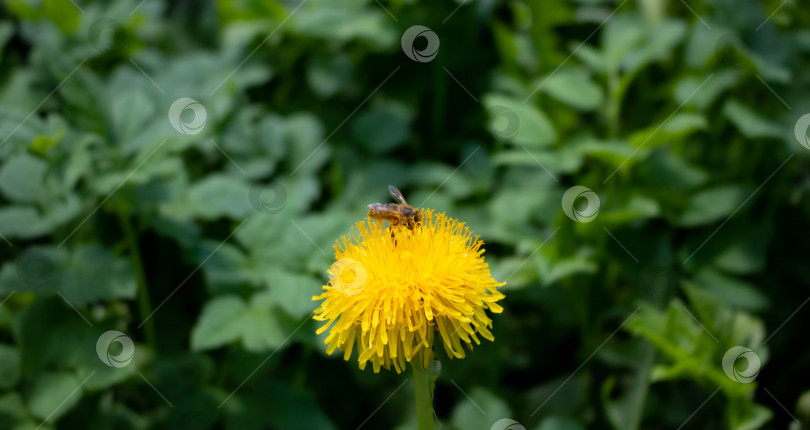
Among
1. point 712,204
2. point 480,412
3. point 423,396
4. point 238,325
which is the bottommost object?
point 423,396

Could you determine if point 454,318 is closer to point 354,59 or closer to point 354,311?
point 354,311

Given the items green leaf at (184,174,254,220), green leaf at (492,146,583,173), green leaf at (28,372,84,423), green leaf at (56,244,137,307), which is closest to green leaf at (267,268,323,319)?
green leaf at (184,174,254,220)

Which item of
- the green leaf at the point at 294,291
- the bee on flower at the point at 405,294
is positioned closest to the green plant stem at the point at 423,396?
the bee on flower at the point at 405,294

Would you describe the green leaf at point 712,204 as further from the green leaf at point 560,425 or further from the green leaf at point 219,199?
the green leaf at point 219,199

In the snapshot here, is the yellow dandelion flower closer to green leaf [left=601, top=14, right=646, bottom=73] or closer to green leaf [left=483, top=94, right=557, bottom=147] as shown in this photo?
green leaf [left=483, top=94, right=557, bottom=147]

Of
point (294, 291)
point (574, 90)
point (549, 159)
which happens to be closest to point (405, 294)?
point (294, 291)

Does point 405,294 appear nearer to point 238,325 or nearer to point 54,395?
point 238,325

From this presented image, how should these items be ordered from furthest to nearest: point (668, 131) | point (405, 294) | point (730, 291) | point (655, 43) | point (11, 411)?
1. point (655, 43)
2. point (730, 291)
3. point (668, 131)
4. point (11, 411)
5. point (405, 294)
